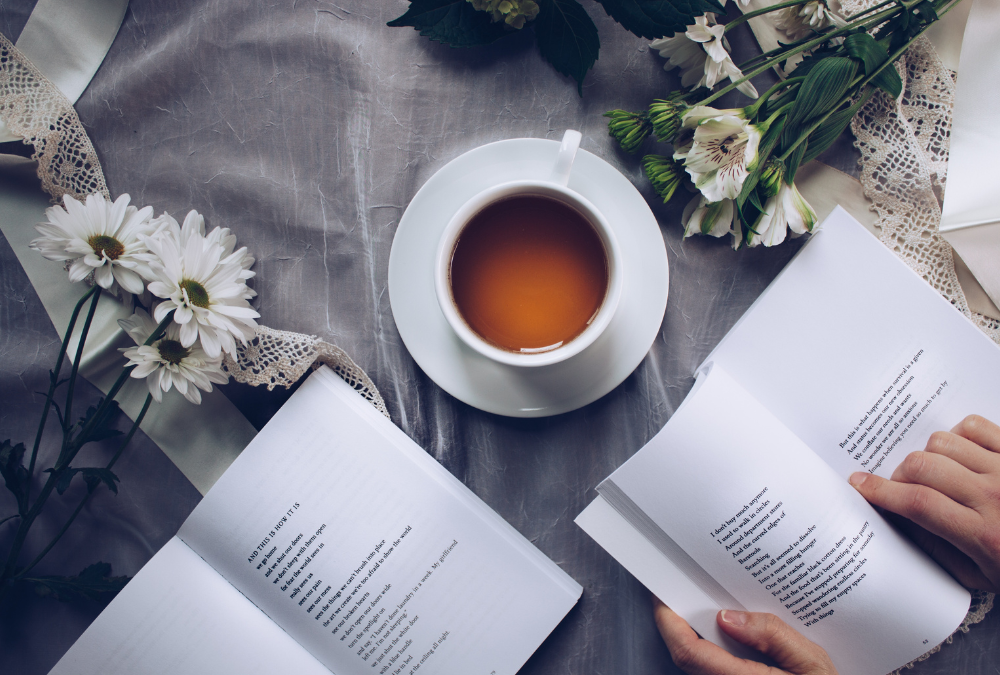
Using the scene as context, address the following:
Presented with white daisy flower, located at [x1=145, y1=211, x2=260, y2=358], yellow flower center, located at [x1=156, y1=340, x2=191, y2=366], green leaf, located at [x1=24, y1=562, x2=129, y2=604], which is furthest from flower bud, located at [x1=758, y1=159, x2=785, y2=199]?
green leaf, located at [x1=24, y1=562, x2=129, y2=604]

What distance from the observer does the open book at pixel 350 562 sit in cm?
70

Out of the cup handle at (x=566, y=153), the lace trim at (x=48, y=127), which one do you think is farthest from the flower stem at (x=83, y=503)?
the cup handle at (x=566, y=153)

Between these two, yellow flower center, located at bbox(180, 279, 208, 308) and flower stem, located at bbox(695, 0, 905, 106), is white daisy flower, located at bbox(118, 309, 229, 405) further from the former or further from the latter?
flower stem, located at bbox(695, 0, 905, 106)

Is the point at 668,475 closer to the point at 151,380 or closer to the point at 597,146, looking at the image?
the point at 597,146

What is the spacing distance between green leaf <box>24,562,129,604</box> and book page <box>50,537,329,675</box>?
0.19 ft

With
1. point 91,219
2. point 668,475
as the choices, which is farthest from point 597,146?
point 91,219

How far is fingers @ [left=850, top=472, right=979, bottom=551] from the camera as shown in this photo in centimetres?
68

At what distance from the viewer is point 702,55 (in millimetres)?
691

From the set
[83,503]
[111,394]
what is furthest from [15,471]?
[111,394]

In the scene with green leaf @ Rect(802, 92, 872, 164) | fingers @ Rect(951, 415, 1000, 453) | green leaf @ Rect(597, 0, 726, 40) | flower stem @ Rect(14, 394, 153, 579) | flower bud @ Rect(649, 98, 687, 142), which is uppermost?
green leaf @ Rect(597, 0, 726, 40)

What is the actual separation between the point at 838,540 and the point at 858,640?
144 mm

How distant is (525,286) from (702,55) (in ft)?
1.29

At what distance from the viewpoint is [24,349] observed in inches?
30.1

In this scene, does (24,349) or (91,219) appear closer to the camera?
(91,219)
